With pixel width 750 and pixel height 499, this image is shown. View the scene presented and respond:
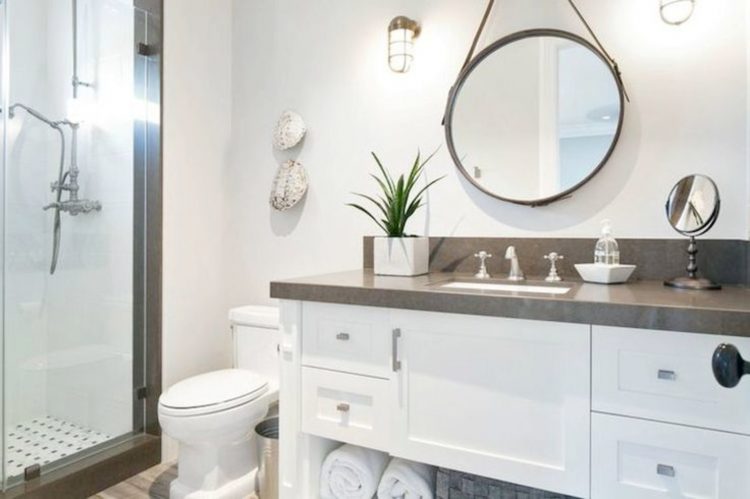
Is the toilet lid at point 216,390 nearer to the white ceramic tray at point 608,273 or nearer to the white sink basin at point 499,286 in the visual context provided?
the white sink basin at point 499,286

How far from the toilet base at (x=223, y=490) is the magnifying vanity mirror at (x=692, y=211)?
1.71m

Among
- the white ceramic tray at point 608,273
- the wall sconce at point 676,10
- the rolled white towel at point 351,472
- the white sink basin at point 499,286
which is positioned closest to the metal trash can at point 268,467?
the rolled white towel at point 351,472

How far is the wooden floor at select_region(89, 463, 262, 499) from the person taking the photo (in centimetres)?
183

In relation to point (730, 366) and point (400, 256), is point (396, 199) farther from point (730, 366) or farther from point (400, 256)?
point (730, 366)

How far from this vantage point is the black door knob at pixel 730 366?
629mm

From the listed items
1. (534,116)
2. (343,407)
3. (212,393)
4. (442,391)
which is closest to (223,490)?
(212,393)

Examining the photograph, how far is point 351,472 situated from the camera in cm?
145

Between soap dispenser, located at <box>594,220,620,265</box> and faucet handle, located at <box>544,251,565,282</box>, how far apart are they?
14 cm

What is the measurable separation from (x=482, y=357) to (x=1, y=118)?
2.19 metres

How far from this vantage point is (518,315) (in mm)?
1136

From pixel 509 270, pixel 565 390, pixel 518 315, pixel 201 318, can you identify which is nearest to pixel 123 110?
pixel 201 318

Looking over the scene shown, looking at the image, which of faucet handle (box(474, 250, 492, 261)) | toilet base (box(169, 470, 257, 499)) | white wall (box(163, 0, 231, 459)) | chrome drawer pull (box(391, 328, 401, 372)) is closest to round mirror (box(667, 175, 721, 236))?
faucet handle (box(474, 250, 492, 261))

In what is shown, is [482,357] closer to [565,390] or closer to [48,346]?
[565,390]

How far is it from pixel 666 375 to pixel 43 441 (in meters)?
2.42
